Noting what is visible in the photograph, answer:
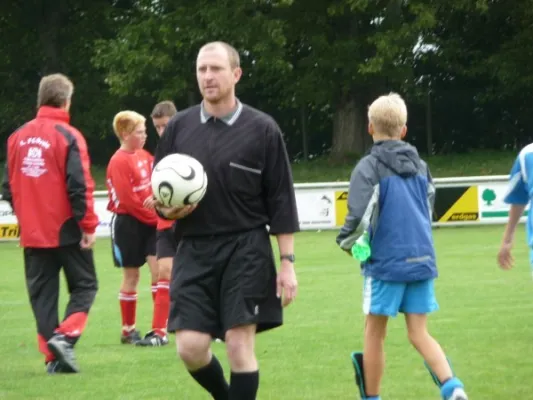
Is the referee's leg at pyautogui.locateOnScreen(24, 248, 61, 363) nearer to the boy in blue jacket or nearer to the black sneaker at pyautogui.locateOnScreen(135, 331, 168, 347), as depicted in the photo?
the black sneaker at pyautogui.locateOnScreen(135, 331, 168, 347)

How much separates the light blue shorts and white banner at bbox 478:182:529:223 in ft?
58.2

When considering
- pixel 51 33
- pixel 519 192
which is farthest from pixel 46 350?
pixel 51 33

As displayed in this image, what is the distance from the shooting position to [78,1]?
40.6 metres

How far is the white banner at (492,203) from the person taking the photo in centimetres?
2478

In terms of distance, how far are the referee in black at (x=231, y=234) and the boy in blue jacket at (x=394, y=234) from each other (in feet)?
1.76

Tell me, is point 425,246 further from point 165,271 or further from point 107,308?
point 107,308

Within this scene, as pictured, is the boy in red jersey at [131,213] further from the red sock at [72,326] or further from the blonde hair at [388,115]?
the blonde hair at [388,115]

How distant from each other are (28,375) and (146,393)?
1.28 meters

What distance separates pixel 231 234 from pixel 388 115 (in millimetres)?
1176

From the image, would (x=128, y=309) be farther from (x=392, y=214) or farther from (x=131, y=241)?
(x=392, y=214)

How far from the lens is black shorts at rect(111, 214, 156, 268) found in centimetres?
1105

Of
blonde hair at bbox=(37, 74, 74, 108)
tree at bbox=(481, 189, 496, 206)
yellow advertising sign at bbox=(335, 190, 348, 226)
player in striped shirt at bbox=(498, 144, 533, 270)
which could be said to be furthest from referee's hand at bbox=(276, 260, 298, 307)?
tree at bbox=(481, 189, 496, 206)

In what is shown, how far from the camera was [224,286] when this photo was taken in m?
6.67

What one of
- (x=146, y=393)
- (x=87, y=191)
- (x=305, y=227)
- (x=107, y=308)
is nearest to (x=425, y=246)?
(x=146, y=393)
